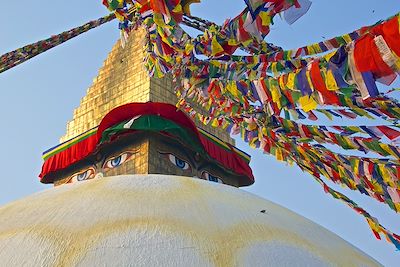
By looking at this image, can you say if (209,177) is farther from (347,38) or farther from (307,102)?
(307,102)

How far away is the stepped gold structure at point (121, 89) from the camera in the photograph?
948 cm

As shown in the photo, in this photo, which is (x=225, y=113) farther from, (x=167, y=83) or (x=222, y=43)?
(x=167, y=83)

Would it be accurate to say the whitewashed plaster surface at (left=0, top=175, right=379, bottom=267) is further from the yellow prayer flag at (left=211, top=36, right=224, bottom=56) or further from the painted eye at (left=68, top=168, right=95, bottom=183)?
the painted eye at (left=68, top=168, right=95, bottom=183)

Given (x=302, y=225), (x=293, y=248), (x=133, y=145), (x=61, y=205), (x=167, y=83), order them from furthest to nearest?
1. (x=167, y=83)
2. (x=133, y=145)
3. (x=302, y=225)
4. (x=61, y=205)
5. (x=293, y=248)

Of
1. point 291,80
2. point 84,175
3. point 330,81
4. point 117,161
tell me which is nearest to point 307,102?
point 291,80

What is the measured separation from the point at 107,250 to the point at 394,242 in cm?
263

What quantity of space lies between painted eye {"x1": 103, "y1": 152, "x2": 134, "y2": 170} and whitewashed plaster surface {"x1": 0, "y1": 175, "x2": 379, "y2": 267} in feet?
12.8

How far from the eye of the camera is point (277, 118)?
3990 mm

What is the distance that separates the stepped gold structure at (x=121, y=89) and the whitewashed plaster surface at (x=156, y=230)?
16.4ft

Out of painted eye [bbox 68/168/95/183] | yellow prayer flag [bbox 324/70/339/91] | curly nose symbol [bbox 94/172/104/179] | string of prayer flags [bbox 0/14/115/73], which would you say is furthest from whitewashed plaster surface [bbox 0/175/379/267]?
painted eye [bbox 68/168/95/183]

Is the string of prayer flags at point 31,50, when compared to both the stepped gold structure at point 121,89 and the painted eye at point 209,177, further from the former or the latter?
the painted eye at point 209,177

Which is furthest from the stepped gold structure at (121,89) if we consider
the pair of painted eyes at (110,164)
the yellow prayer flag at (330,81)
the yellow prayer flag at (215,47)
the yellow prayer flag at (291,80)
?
the yellow prayer flag at (330,81)

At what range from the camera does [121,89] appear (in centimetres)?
984

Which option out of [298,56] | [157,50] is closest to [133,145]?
[157,50]
